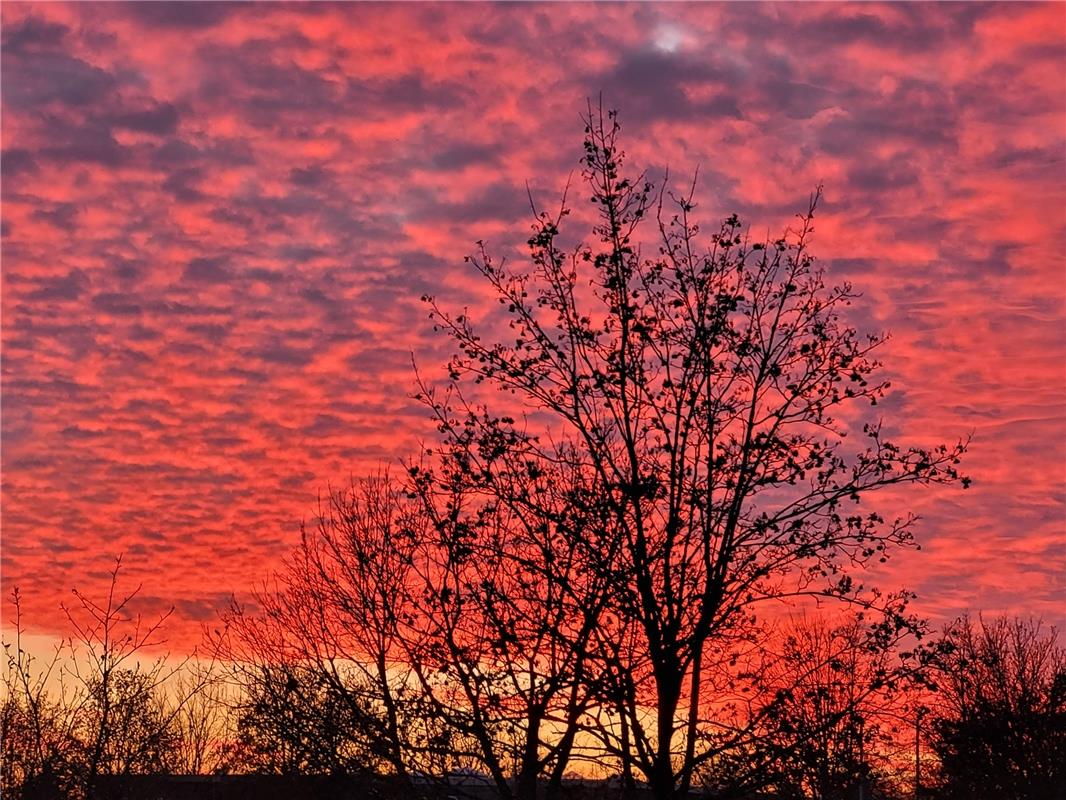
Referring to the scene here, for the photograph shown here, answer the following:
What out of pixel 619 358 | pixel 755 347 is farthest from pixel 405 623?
pixel 755 347

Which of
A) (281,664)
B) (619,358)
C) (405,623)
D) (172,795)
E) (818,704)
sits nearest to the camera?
(818,704)

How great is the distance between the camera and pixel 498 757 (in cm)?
1855

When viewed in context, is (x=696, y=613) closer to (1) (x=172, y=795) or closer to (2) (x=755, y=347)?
(2) (x=755, y=347)

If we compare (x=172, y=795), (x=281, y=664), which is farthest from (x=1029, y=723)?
(x=172, y=795)

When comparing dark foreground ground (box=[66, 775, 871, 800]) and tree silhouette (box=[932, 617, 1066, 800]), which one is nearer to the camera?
dark foreground ground (box=[66, 775, 871, 800])

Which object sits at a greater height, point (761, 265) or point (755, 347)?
point (761, 265)

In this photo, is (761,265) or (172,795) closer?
(761,265)

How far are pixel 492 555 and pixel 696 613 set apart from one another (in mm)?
2875

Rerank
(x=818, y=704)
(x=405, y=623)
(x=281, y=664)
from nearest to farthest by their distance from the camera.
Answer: (x=818, y=704)
(x=405, y=623)
(x=281, y=664)

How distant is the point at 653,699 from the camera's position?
17109 mm

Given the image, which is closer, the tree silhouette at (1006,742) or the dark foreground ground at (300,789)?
the dark foreground ground at (300,789)

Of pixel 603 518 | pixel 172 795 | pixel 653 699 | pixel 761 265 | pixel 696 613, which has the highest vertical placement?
pixel 761 265

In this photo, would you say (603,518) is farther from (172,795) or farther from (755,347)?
(172,795)

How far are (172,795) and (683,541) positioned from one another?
4080 centimetres
